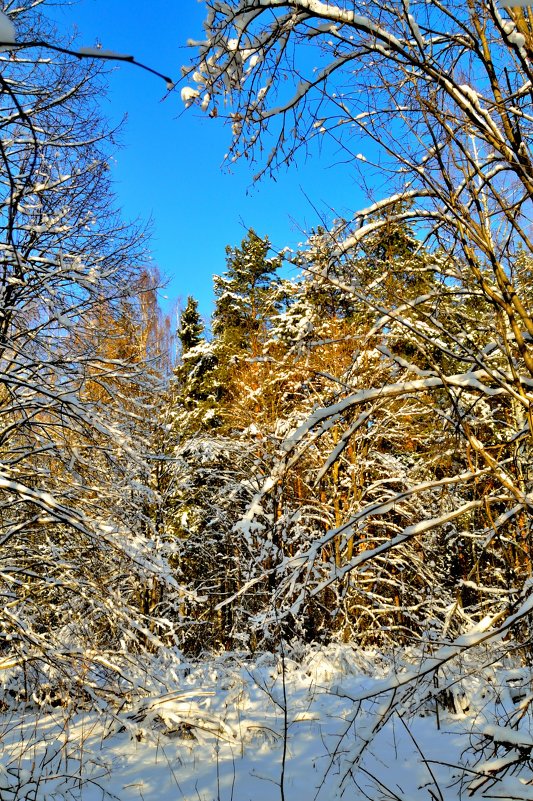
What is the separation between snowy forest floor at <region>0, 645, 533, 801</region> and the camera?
2.58m

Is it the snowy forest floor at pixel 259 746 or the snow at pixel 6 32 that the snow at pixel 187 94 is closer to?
the snow at pixel 6 32

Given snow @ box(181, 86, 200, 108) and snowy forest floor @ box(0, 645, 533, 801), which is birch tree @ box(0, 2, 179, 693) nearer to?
snowy forest floor @ box(0, 645, 533, 801)

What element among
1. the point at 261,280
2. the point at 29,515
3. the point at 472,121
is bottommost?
the point at 29,515

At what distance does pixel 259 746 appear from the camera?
3473 mm

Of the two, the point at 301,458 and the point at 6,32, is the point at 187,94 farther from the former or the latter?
the point at 301,458

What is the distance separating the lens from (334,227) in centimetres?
258

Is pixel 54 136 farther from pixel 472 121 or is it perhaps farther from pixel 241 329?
pixel 241 329

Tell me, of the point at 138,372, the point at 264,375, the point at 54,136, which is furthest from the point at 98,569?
the point at 264,375

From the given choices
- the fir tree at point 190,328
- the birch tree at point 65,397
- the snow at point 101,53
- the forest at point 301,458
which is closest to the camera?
the snow at point 101,53

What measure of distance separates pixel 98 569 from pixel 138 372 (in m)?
1.93

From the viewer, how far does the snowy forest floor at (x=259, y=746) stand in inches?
102

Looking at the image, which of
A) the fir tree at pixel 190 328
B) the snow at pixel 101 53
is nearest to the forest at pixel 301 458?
the snow at pixel 101 53

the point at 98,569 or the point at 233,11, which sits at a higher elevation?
the point at 233,11

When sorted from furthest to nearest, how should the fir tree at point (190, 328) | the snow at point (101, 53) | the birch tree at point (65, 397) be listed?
the fir tree at point (190, 328), the birch tree at point (65, 397), the snow at point (101, 53)
